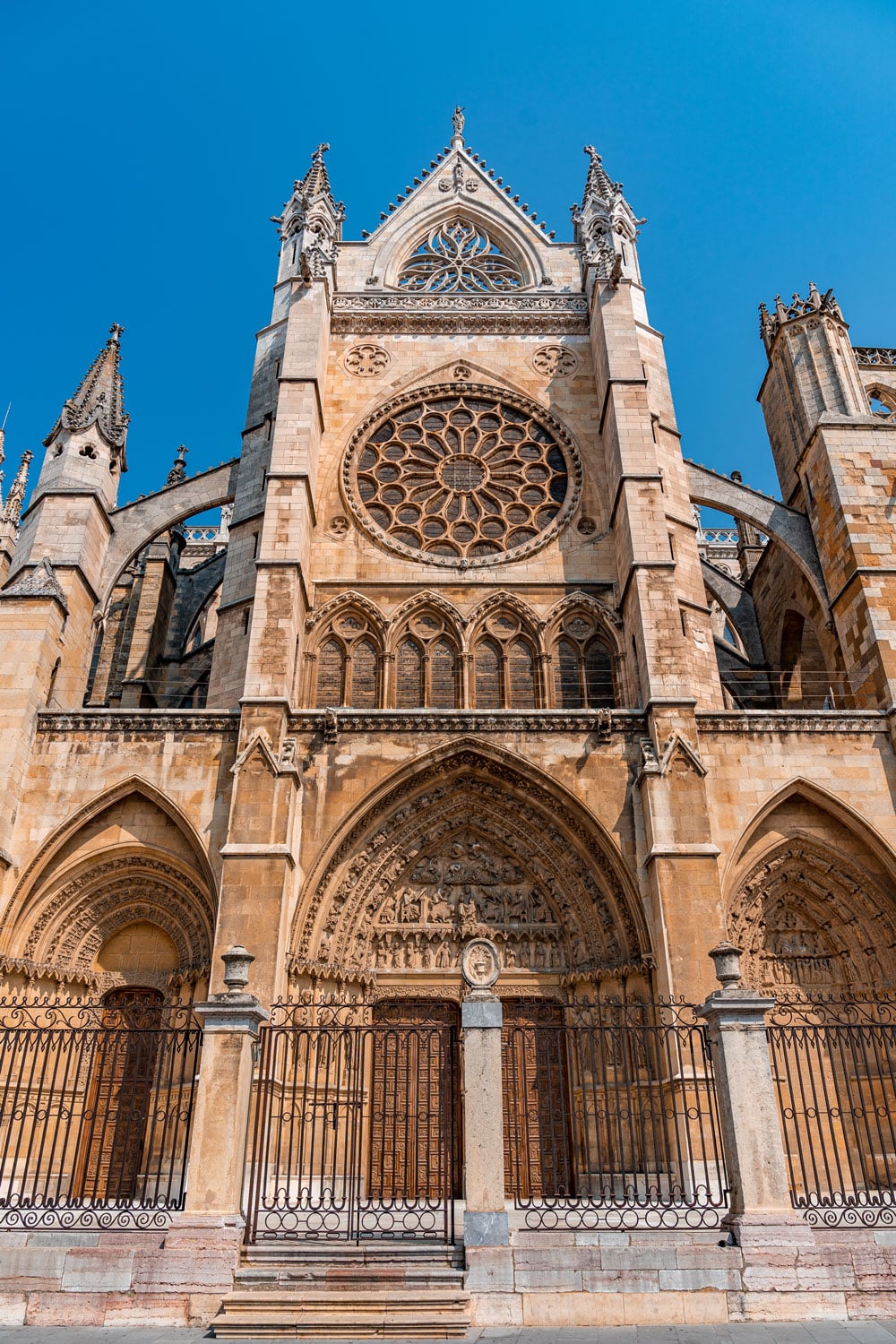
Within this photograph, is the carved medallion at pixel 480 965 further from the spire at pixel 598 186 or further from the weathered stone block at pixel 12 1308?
the spire at pixel 598 186

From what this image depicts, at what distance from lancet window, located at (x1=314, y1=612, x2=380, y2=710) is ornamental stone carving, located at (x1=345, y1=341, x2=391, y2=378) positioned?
512 cm

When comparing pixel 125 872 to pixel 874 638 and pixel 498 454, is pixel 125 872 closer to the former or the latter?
pixel 498 454

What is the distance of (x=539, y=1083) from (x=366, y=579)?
25.7 feet

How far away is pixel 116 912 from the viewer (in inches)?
494

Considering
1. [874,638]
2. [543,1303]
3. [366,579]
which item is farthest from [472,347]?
[543,1303]

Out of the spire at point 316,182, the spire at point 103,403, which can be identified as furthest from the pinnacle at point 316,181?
the spire at point 103,403

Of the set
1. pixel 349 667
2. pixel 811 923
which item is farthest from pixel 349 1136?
pixel 349 667

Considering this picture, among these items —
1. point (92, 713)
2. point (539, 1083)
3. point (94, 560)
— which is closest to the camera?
point (539, 1083)

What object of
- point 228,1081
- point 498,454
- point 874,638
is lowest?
point 228,1081

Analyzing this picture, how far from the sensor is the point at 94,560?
49.0ft

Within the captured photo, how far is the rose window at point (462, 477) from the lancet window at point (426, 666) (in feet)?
4.08

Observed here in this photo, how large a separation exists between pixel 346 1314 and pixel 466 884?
651 cm

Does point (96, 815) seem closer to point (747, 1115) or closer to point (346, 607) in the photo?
point (346, 607)

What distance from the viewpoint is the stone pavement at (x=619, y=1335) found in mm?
6074
